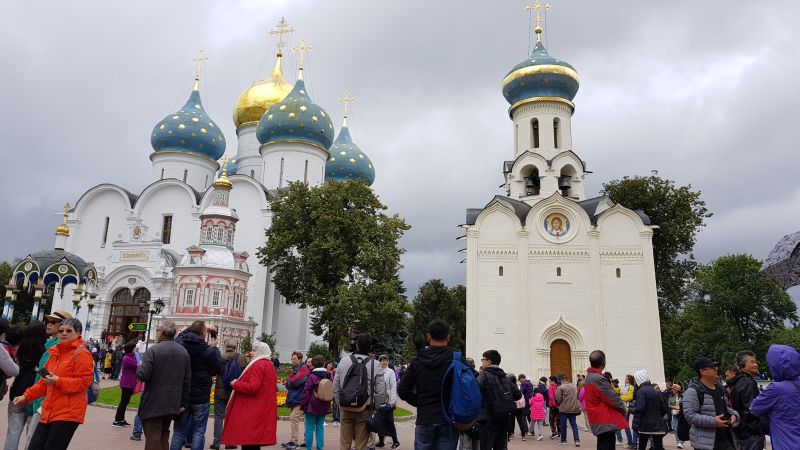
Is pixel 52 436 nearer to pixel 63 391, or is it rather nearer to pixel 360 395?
pixel 63 391

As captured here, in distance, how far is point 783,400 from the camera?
14.1 feet

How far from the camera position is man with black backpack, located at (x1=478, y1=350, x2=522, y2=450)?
633 centimetres

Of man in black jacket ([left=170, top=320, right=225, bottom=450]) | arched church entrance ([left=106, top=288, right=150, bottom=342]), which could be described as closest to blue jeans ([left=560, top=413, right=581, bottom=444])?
man in black jacket ([left=170, top=320, right=225, bottom=450])

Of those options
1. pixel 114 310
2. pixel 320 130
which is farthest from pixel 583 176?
pixel 114 310

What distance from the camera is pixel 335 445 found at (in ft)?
29.9

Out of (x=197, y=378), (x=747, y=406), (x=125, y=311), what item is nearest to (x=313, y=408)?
(x=197, y=378)

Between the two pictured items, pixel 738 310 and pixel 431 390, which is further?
pixel 738 310

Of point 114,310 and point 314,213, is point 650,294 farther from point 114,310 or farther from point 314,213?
point 114,310

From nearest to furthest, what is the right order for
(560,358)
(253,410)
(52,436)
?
(52,436), (253,410), (560,358)

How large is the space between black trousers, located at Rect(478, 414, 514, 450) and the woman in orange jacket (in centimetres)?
392

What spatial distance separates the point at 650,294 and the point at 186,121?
2858 cm

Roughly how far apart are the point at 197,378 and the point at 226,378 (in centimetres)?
117

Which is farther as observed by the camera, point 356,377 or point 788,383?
point 356,377

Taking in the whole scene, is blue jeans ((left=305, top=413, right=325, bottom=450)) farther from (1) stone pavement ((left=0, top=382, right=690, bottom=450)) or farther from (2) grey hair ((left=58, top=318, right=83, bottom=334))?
(2) grey hair ((left=58, top=318, right=83, bottom=334))
